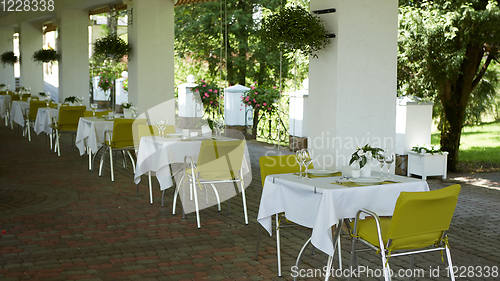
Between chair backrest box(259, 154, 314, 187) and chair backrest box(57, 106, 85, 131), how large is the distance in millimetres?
5945

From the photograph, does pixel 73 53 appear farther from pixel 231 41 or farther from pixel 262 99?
pixel 231 41

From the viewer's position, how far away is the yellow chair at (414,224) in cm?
287

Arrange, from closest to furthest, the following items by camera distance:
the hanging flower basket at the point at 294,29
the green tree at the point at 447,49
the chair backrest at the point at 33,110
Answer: the hanging flower basket at the point at 294,29
the green tree at the point at 447,49
the chair backrest at the point at 33,110

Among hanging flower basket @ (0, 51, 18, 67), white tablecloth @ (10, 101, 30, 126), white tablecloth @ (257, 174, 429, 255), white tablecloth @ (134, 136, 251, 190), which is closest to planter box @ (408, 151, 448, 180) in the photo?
white tablecloth @ (134, 136, 251, 190)

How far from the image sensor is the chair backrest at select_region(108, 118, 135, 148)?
22.6 ft

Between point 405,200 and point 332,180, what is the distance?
0.81m

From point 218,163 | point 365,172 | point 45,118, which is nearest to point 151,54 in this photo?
point 45,118

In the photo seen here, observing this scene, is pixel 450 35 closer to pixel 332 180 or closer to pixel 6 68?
pixel 332 180

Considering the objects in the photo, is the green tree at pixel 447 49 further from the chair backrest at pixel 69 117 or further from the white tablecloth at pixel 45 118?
the white tablecloth at pixel 45 118

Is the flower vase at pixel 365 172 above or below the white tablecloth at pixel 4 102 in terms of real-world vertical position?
below

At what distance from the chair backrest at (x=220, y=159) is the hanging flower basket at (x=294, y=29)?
42.2 inches

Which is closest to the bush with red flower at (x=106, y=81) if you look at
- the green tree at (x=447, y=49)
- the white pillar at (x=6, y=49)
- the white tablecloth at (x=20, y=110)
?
the white pillar at (x=6, y=49)

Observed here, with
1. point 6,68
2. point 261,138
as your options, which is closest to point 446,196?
point 261,138

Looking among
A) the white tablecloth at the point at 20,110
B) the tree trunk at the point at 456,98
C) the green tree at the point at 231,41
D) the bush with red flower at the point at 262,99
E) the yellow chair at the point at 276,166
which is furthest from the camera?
the green tree at the point at 231,41
